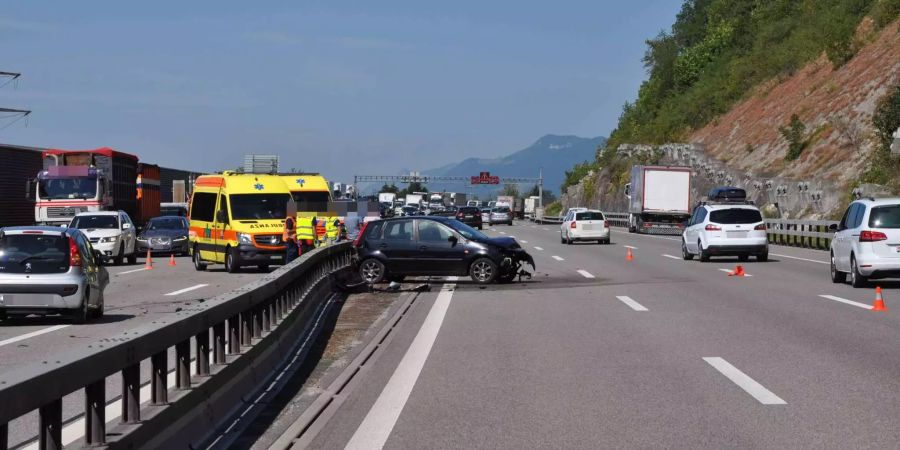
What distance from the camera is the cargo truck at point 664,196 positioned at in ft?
196

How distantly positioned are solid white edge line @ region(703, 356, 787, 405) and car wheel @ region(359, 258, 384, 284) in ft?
42.6

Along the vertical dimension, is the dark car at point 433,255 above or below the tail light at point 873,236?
below

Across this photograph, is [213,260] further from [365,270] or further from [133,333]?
[133,333]

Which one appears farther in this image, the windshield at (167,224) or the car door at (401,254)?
the windshield at (167,224)

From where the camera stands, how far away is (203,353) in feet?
27.6

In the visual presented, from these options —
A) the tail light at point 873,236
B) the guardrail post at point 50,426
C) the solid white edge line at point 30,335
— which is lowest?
the solid white edge line at point 30,335

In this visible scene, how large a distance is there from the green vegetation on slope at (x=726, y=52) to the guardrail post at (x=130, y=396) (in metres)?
69.4

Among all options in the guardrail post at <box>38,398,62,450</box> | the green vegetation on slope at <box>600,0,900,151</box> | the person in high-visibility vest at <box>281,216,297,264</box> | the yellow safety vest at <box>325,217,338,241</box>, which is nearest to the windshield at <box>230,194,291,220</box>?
the person in high-visibility vest at <box>281,216,297,264</box>

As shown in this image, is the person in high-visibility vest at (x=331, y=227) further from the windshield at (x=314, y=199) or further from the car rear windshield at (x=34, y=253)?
the car rear windshield at (x=34, y=253)

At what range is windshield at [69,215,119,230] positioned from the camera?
3597 cm

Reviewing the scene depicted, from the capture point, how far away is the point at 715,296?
66.2 ft

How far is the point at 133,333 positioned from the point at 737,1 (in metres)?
116

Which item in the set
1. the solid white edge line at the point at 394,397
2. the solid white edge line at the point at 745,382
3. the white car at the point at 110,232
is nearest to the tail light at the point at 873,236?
the solid white edge line at the point at 394,397

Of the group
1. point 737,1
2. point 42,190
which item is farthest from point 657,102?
point 42,190
